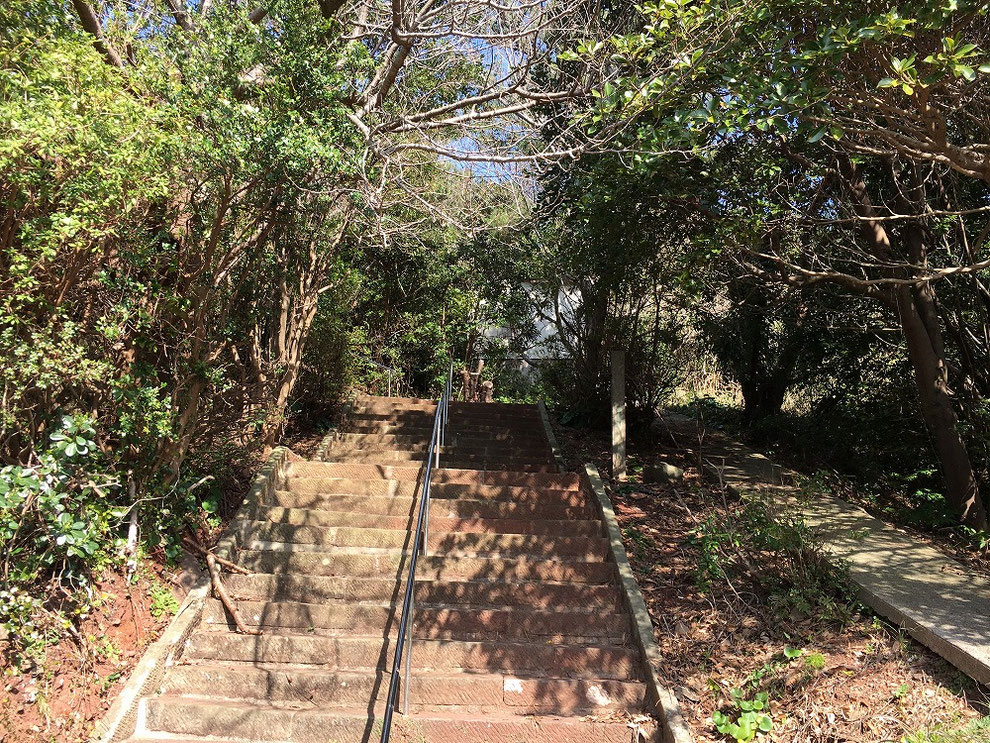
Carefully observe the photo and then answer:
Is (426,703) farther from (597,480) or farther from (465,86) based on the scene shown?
(465,86)

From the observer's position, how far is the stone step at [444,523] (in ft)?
Result: 21.8

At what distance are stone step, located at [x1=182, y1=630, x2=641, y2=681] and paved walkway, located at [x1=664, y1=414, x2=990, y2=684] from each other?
6.54ft

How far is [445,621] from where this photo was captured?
551 centimetres

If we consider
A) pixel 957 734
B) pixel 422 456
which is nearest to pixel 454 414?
pixel 422 456

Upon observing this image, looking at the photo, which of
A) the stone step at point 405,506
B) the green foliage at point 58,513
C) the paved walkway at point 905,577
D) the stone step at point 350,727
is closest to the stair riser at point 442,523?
the stone step at point 405,506

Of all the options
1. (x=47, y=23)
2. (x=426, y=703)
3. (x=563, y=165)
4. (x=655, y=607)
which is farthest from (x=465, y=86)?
(x=426, y=703)

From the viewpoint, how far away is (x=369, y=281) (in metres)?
12.5

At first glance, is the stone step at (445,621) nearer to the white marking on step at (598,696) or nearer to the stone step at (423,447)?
the white marking on step at (598,696)

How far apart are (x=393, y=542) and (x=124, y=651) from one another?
7.23 feet

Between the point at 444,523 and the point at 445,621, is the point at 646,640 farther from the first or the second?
the point at 444,523

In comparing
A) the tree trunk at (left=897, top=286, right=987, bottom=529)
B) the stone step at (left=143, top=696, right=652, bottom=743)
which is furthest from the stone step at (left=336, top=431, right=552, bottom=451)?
the stone step at (left=143, top=696, right=652, bottom=743)

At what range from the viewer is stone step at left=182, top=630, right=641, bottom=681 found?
204 inches

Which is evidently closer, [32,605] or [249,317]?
[32,605]

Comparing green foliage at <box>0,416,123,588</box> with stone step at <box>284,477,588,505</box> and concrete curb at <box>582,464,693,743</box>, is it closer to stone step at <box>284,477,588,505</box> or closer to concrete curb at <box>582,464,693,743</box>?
stone step at <box>284,477,588,505</box>
